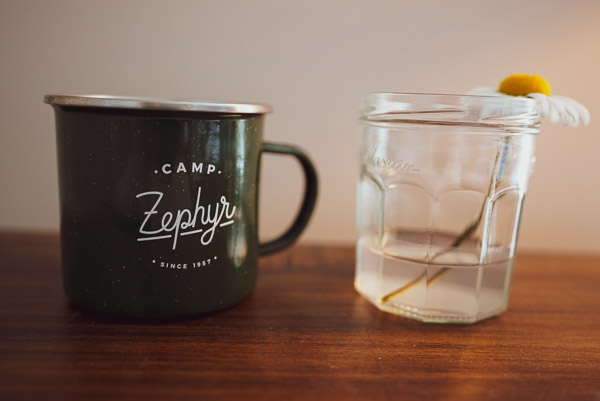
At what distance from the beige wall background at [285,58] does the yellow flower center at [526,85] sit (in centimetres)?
24

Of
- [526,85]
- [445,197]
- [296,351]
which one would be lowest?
[296,351]

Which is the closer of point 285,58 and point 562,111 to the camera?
point 562,111

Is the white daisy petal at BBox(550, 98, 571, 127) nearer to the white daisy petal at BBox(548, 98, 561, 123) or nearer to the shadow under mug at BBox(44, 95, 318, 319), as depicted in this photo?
the white daisy petal at BBox(548, 98, 561, 123)

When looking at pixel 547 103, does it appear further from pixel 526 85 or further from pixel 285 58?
pixel 285 58

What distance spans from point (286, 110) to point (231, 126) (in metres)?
0.29

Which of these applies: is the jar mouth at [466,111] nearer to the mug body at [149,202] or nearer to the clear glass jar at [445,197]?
the clear glass jar at [445,197]

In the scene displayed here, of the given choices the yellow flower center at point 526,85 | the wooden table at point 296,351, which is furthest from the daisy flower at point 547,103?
the wooden table at point 296,351

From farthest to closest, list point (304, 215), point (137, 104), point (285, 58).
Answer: point (285, 58)
point (304, 215)
point (137, 104)

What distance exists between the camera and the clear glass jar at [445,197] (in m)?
0.44

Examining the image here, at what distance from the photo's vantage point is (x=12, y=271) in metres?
0.55

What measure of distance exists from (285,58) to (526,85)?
0.34 meters

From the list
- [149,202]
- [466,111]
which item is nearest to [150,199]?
[149,202]

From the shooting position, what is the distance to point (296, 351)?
0.39 meters

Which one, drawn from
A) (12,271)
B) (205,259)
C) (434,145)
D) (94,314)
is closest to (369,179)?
(434,145)
